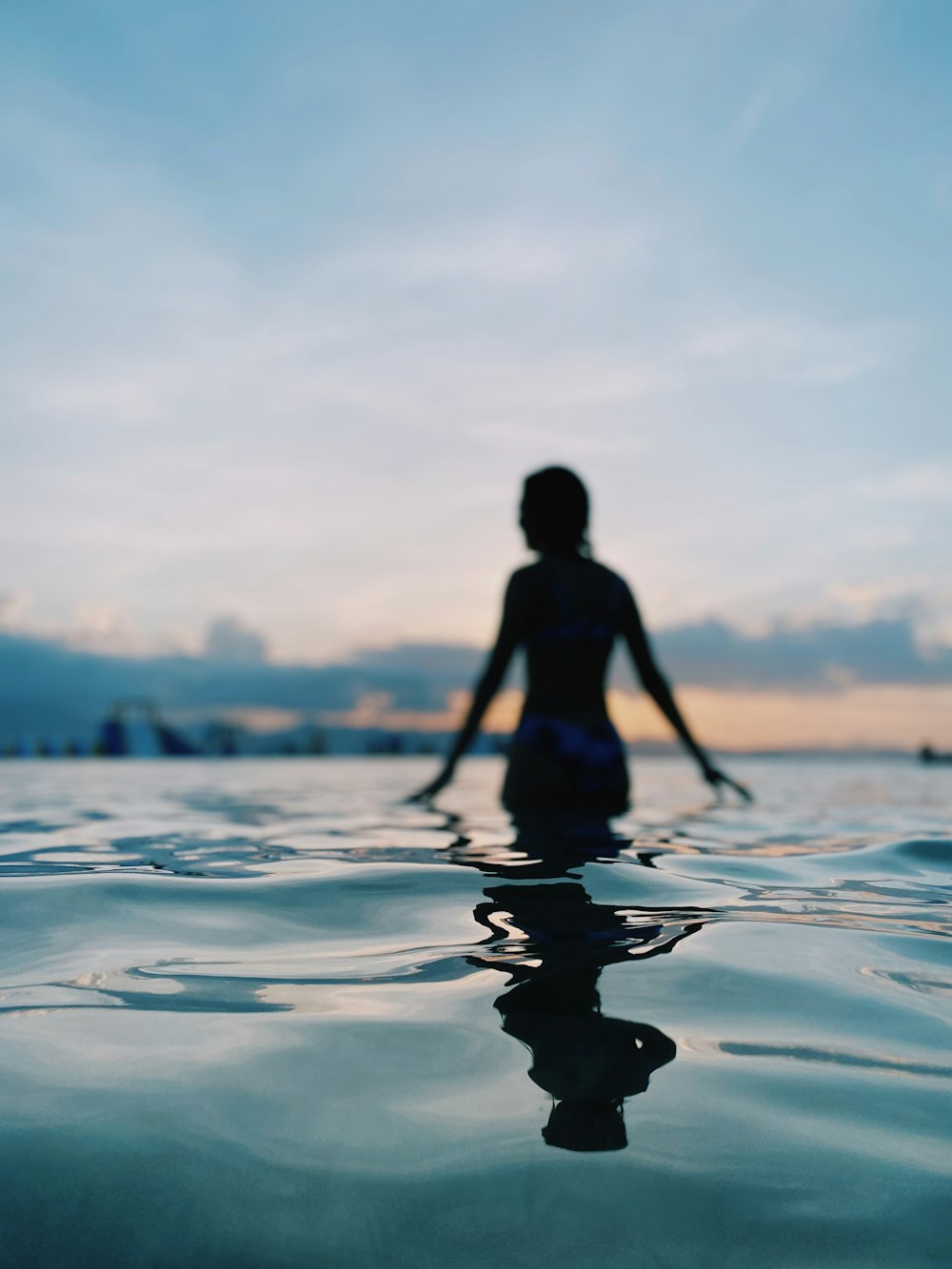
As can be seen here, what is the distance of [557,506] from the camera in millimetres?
4832

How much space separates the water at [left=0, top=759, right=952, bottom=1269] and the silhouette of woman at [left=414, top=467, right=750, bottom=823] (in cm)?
189

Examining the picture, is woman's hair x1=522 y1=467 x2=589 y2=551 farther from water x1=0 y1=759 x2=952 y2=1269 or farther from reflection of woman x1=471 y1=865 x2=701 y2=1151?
reflection of woman x1=471 y1=865 x2=701 y2=1151

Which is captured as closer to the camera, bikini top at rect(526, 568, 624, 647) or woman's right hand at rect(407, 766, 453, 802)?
bikini top at rect(526, 568, 624, 647)

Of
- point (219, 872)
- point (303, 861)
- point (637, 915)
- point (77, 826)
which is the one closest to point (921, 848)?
point (637, 915)

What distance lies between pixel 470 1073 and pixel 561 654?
346 cm

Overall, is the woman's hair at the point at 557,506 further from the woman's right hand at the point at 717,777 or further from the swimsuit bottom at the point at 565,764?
the woman's right hand at the point at 717,777

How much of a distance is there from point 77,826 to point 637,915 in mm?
3660

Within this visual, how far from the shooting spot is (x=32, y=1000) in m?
1.79

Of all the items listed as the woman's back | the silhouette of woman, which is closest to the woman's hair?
the silhouette of woman

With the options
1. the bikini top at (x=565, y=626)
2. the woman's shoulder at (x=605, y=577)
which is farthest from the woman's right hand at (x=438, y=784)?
the woman's shoulder at (x=605, y=577)

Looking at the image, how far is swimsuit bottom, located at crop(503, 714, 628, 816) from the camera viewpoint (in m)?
4.83

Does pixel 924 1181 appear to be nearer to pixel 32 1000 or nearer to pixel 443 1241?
pixel 443 1241

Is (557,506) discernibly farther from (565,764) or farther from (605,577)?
(565,764)

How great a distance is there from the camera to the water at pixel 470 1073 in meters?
1.07
